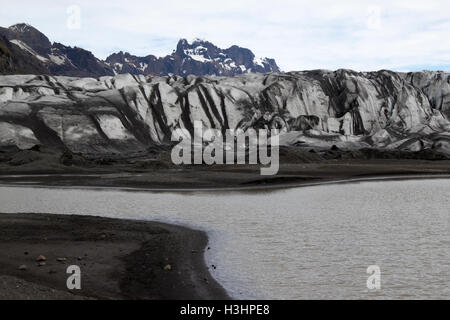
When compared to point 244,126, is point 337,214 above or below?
below

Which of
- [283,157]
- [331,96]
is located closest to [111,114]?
[283,157]

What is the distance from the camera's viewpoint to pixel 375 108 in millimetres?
144000

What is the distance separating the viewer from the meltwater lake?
1503cm

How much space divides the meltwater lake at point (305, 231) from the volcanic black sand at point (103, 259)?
1.08 meters

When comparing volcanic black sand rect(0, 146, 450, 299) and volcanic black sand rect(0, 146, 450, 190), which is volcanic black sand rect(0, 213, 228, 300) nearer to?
volcanic black sand rect(0, 146, 450, 299)

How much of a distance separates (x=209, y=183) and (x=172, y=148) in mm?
55268

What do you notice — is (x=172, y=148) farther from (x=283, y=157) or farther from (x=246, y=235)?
(x=246, y=235)

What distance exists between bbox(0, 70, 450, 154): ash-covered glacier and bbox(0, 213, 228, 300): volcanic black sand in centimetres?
7436

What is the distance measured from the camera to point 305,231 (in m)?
23.7

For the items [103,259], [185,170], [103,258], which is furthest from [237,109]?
[103,259]

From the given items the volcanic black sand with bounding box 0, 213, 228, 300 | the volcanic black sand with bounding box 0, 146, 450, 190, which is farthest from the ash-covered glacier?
the volcanic black sand with bounding box 0, 213, 228, 300

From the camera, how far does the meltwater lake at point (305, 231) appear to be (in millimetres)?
15029

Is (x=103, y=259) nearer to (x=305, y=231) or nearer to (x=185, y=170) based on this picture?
(x=305, y=231)

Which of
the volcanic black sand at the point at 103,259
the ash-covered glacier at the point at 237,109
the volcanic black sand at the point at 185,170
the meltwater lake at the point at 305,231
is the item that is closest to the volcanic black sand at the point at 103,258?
the volcanic black sand at the point at 103,259
